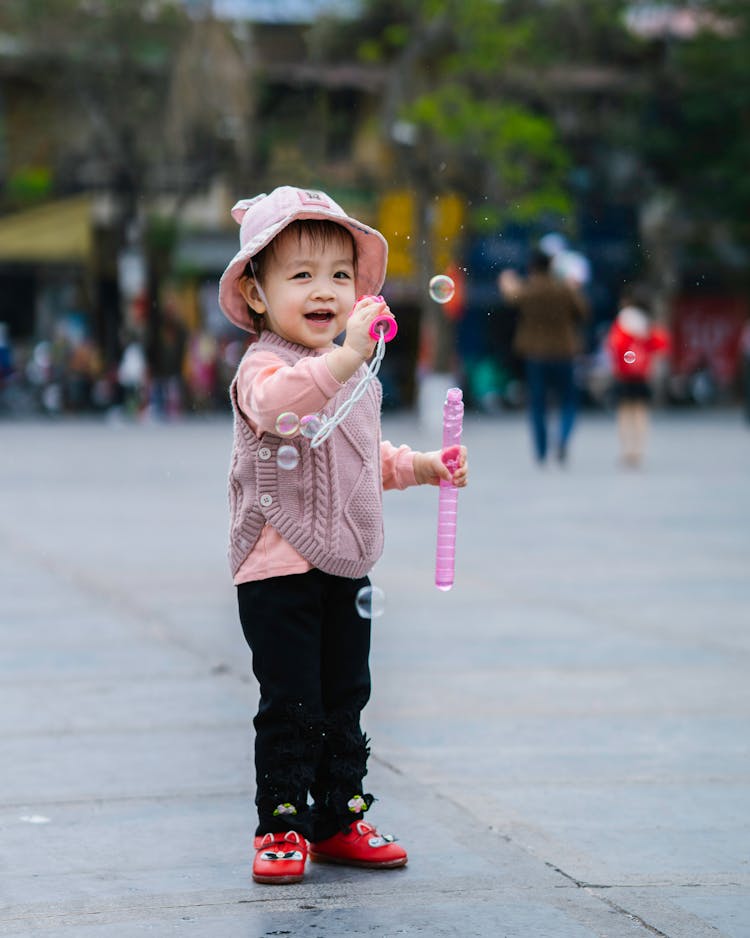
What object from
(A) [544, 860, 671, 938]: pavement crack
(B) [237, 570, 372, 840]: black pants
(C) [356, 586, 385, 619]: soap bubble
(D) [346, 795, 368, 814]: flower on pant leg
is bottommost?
(A) [544, 860, 671, 938]: pavement crack

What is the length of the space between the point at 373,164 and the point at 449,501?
3454 centimetres

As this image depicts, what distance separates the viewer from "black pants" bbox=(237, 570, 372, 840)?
3891 mm

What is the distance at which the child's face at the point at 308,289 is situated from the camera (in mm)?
3863

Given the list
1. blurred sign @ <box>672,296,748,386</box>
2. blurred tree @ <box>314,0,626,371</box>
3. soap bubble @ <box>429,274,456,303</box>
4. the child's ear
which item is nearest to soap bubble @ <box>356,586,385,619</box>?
the child's ear

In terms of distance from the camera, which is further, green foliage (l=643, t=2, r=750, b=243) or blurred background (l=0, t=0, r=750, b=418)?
green foliage (l=643, t=2, r=750, b=243)

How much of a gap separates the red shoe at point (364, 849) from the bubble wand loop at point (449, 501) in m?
0.55

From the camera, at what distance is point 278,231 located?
12.5ft

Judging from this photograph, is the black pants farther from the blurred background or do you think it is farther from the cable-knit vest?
the blurred background

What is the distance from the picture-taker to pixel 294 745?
12.8 feet

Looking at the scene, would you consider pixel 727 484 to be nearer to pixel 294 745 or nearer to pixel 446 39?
pixel 294 745

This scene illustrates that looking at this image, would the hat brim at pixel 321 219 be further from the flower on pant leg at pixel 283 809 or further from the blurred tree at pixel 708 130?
the blurred tree at pixel 708 130

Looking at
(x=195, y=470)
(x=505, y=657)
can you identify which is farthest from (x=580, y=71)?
(x=505, y=657)

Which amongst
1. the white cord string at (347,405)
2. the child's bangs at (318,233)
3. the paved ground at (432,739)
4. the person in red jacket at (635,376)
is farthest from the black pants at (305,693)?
the person in red jacket at (635,376)

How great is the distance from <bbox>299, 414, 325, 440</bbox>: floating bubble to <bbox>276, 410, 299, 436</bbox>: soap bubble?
3 centimetres
